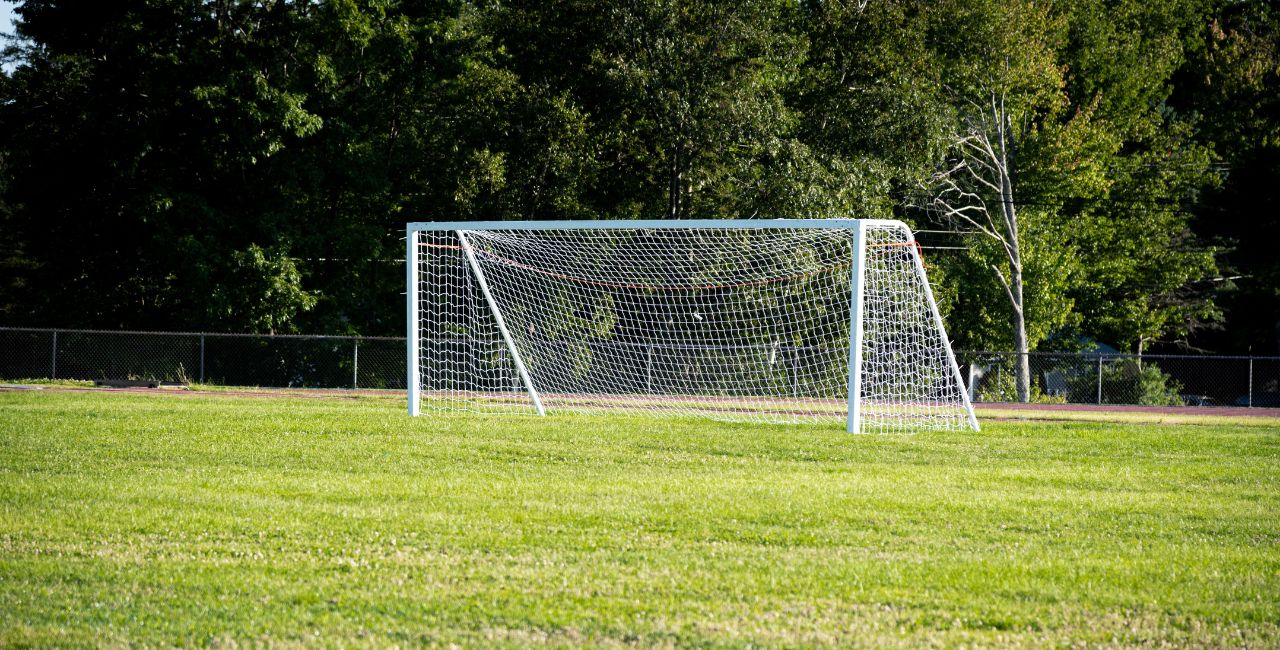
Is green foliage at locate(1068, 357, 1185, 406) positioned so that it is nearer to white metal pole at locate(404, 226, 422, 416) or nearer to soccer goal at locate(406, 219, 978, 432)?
soccer goal at locate(406, 219, 978, 432)

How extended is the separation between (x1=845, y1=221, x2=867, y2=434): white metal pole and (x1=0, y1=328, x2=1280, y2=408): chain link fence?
13.4 m

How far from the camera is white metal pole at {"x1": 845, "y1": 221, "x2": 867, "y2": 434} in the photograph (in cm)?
1634

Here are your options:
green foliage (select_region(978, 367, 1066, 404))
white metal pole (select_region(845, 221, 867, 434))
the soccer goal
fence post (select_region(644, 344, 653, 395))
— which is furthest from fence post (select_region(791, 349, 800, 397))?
white metal pole (select_region(845, 221, 867, 434))

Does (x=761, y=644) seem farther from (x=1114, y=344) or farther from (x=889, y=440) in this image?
(x=1114, y=344)

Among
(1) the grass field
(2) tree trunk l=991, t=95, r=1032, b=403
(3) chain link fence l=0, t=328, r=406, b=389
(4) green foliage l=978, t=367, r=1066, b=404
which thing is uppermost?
(2) tree trunk l=991, t=95, r=1032, b=403

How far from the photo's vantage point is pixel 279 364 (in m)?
30.2

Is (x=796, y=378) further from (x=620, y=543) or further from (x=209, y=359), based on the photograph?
(x=620, y=543)

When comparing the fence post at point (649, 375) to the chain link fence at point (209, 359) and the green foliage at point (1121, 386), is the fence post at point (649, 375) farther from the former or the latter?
the green foliage at point (1121, 386)

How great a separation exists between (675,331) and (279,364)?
9.94m

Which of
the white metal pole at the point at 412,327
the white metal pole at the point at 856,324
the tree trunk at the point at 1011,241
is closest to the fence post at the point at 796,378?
the white metal pole at the point at 856,324

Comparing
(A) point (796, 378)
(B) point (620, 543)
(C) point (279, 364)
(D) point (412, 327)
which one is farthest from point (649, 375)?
(B) point (620, 543)

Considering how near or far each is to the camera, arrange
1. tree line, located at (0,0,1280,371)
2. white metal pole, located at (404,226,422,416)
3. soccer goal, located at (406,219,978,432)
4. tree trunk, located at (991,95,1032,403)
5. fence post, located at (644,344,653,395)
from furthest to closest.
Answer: tree trunk, located at (991,95,1032,403) < tree line, located at (0,0,1280,371) < fence post, located at (644,344,653,395) < soccer goal, located at (406,219,978,432) < white metal pole, located at (404,226,422,416)

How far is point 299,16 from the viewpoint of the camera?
1287 inches

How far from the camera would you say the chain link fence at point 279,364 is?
1169 inches
